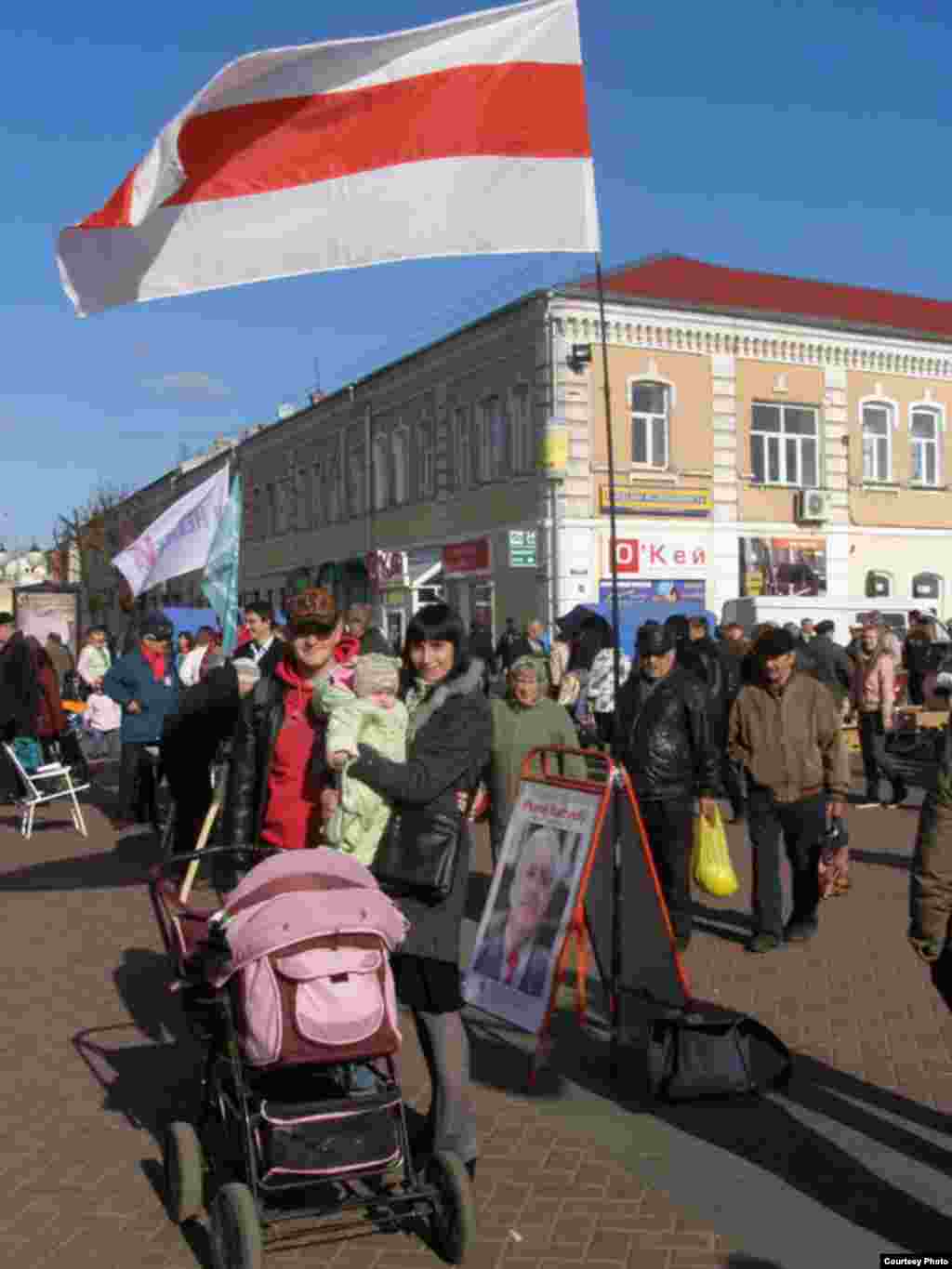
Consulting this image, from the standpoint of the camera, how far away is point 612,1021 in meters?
6.00

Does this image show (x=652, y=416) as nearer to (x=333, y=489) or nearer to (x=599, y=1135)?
(x=333, y=489)

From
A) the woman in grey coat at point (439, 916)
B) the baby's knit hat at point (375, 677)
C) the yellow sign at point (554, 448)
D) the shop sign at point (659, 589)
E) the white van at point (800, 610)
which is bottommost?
the woman in grey coat at point (439, 916)

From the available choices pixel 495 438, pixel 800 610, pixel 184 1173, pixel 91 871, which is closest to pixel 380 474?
pixel 495 438

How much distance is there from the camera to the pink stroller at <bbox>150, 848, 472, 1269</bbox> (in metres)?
4.07

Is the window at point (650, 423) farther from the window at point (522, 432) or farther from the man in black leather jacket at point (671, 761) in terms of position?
the man in black leather jacket at point (671, 761)

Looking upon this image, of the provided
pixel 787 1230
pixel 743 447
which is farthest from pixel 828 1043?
pixel 743 447

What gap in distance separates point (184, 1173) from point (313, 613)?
6.49 ft

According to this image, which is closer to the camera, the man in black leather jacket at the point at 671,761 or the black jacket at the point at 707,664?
the man in black leather jacket at the point at 671,761

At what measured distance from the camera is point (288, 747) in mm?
5258

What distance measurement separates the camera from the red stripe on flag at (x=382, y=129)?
21.2 feet

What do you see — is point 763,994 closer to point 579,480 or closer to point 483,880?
point 483,880

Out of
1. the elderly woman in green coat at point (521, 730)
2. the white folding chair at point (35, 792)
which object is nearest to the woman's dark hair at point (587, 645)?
the white folding chair at point (35, 792)

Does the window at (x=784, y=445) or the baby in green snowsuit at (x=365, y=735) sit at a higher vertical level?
the window at (x=784, y=445)

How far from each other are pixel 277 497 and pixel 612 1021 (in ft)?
149
